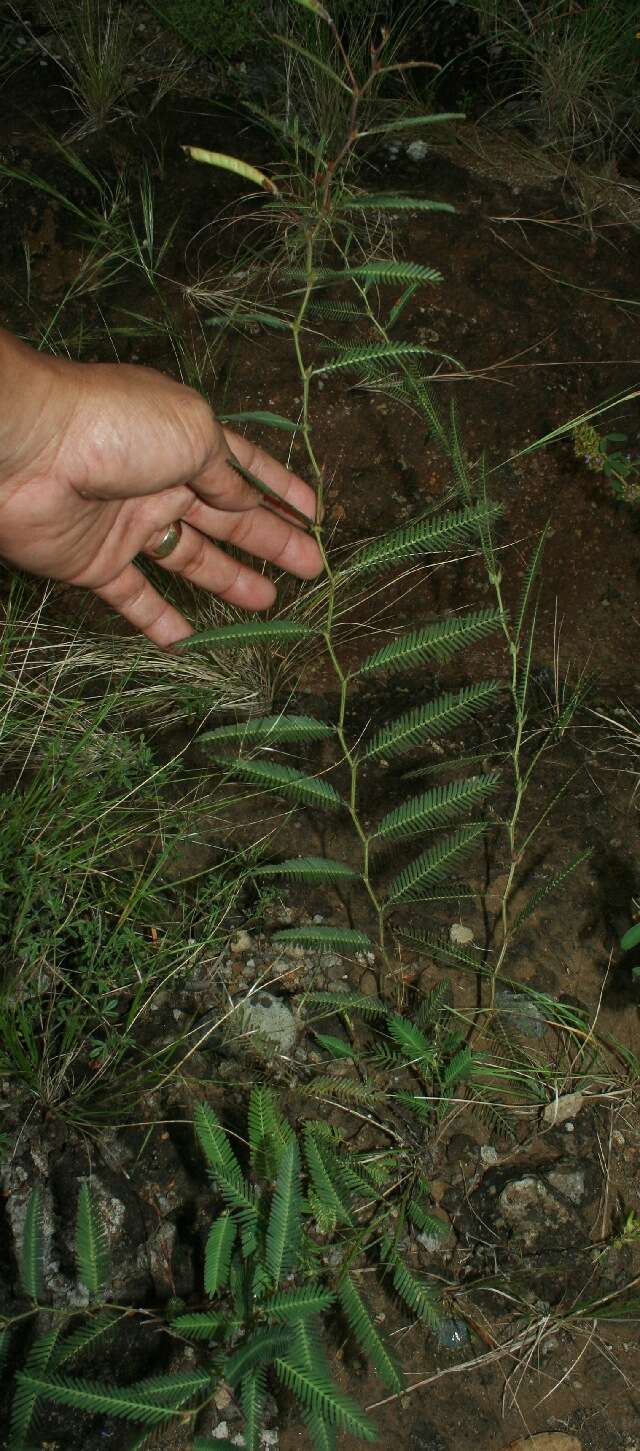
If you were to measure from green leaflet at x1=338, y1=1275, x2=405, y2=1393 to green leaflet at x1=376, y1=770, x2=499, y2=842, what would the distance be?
72 centimetres

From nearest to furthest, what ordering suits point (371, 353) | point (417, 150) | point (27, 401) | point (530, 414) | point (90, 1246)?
point (90, 1246) → point (371, 353) → point (27, 401) → point (530, 414) → point (417, 150)

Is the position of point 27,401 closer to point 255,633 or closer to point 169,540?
point 169,540

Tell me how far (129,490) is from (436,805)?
96 centimetres

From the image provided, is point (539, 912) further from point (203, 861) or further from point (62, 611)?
point (62, 611)

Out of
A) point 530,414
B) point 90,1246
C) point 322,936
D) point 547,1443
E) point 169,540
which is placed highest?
point 530,414

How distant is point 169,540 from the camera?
247 cm

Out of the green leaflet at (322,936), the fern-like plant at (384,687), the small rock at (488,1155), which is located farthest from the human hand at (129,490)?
the small rock at (488,1155)

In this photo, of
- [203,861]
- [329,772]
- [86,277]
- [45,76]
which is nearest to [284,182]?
[86,277]

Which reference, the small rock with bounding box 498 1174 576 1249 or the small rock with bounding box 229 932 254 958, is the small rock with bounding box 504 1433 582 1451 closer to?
the small rock with bounding box 498 1174 576 1249

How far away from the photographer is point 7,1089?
6.55 feet

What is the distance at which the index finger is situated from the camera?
7.28 feet

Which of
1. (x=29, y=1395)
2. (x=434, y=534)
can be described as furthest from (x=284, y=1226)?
(x=434, y=534)

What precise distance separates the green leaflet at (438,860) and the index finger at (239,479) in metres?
0.82

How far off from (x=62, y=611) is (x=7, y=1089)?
136 cm
